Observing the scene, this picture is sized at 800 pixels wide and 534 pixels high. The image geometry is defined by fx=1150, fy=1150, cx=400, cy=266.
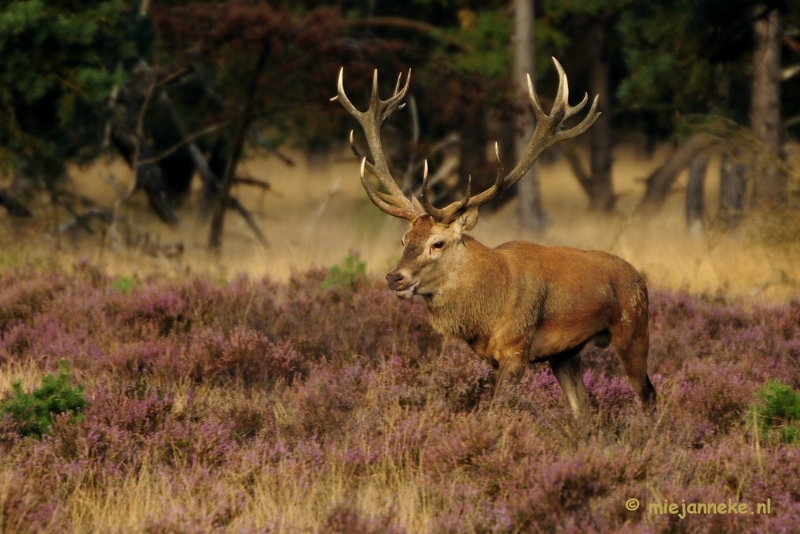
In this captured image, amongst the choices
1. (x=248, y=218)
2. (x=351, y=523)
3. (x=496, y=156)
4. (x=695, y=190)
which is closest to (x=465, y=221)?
(x=496, y=156)

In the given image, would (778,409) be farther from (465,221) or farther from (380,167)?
(380,167)

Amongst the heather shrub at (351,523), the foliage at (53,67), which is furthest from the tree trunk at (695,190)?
the heather shrub at (351,523)

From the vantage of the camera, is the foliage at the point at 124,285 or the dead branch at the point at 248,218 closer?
the foliage at the point at 124,285

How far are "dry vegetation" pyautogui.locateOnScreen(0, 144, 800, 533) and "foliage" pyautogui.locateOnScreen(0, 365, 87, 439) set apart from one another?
88mm

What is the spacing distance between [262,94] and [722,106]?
6.04m

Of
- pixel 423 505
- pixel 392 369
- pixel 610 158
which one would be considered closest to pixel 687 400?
pixel 392 369

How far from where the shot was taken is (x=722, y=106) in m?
14.4

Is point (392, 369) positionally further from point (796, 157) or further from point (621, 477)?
point (796, 157)

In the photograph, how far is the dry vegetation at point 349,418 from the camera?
4.79m

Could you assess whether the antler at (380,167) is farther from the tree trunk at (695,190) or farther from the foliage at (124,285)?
the tree trunk at (695,190)

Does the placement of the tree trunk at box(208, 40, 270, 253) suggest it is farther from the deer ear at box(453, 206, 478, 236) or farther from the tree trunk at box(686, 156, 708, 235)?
the deer ear at box(453, 206, 478, 236)

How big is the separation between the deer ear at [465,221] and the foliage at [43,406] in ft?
7.29

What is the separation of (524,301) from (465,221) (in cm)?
59

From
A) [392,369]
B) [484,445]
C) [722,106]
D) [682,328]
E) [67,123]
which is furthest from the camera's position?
[722,106]
